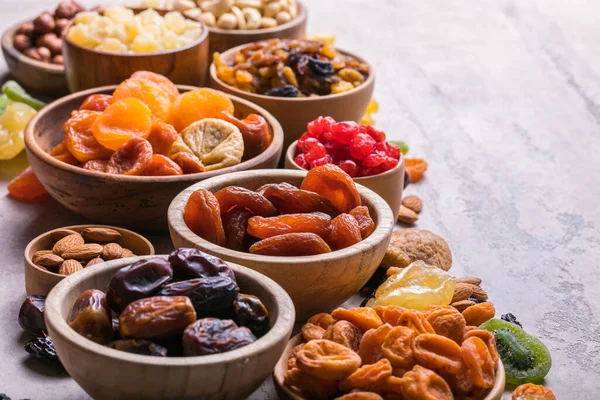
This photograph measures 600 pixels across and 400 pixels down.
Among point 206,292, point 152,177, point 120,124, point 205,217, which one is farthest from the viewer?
point 120,124

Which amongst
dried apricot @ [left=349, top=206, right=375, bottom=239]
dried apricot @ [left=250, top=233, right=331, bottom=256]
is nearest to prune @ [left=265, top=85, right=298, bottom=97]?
dried apricot @ [left=349, top=206, right=375, bottom=239]

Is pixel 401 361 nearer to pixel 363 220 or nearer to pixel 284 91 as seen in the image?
pixel 363 220

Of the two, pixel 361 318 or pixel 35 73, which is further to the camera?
pixel 35 73

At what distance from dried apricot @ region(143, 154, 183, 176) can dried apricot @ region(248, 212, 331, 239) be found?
1.12 feet

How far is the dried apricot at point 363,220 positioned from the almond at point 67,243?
540 millimetres

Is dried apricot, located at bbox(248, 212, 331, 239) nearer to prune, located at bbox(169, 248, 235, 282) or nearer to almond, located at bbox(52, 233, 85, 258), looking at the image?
prune, located at bbox(169, 248, 235, 282)

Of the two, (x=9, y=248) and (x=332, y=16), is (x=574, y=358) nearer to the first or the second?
(x=9, y=248)

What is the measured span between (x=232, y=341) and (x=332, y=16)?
9.47 feet

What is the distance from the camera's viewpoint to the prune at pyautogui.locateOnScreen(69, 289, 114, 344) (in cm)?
115

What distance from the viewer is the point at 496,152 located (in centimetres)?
247

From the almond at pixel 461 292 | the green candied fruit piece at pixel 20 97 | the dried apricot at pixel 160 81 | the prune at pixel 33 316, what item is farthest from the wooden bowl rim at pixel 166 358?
the green candied fruit piece at pixel 20 97

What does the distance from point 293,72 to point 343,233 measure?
2.98 feet

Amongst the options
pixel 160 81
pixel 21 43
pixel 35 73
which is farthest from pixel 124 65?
pixel 21 43

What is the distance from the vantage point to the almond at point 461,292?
1.57 meters
